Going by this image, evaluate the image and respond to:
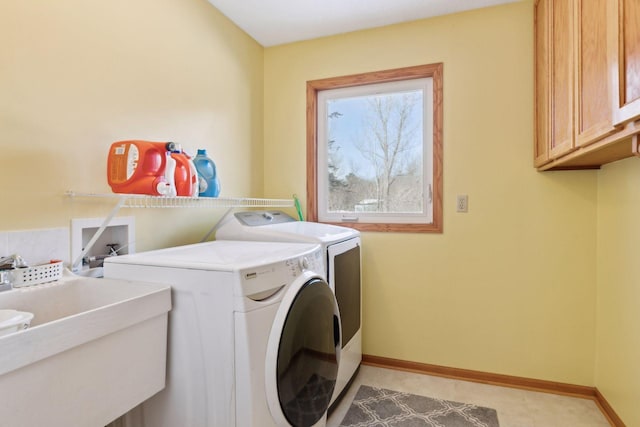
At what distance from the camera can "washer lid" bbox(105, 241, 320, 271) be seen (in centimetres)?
116

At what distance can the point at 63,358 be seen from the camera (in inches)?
33.0

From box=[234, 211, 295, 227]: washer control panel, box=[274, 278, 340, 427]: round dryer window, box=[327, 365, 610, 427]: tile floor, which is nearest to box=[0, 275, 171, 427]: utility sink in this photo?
box=[274, 278, 340, 427]: round dryer window

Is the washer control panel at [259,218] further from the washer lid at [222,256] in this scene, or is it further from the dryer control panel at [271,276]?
the dryer control panel at [271,276]

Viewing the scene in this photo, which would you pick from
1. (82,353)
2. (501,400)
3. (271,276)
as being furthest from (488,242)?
(82,353)

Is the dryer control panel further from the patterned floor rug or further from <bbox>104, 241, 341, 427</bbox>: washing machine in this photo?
the patterned floor rug

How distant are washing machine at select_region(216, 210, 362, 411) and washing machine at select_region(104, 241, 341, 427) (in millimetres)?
388

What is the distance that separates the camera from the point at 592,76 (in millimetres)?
1255

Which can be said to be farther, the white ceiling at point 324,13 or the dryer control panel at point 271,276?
the white ceiling at point 324,13

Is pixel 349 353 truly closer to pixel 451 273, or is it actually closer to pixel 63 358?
pixel 451 273

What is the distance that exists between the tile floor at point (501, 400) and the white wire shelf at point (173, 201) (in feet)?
4.21

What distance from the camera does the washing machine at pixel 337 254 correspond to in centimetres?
176

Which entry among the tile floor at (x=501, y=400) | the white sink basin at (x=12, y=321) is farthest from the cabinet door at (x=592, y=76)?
the white sink basin at (x=12, y=321)

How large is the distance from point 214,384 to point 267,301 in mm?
308

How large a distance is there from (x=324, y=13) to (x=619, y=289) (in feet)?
7.46
